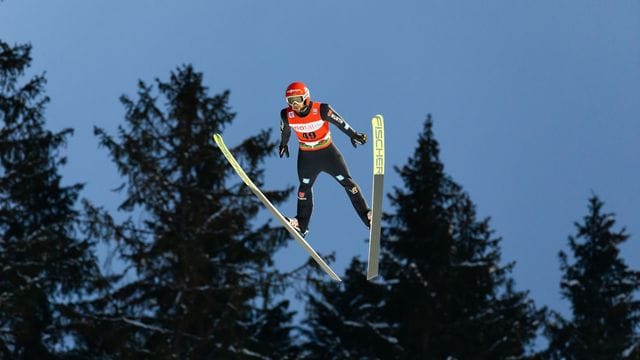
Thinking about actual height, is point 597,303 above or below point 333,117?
above

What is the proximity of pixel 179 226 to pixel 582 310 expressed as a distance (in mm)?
14413

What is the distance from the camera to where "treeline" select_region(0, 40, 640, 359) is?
21.9 metres

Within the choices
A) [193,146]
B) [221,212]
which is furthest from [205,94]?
[221,212]

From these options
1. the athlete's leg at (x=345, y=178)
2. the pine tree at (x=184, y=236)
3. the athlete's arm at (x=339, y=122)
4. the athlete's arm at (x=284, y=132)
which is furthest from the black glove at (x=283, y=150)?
the pine tree at (x=184, y=236)

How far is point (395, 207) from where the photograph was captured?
2750 cm

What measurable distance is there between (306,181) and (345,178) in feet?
1.40

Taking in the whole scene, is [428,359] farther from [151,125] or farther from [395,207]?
[151,125]

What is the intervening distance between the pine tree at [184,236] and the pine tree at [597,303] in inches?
472

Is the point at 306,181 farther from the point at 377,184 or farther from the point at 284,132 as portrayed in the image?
the point at 377,184

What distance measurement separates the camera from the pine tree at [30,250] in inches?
916

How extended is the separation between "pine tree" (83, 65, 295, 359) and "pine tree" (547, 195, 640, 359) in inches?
472

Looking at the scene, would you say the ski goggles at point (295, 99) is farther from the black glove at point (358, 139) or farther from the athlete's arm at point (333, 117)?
the black glove at point (358, 139)

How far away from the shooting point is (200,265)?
21.7m

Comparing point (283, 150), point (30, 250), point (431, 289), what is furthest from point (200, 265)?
point (283, 150)
